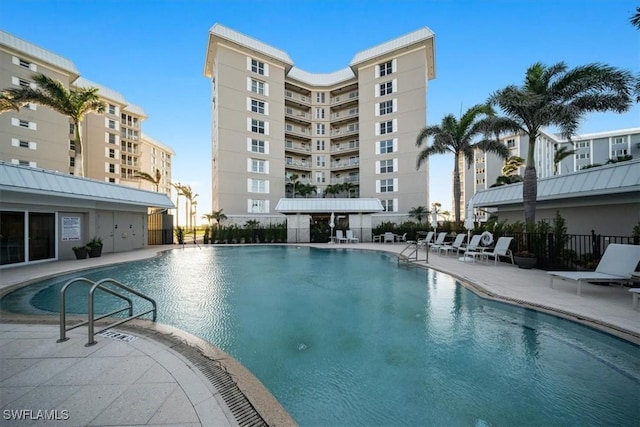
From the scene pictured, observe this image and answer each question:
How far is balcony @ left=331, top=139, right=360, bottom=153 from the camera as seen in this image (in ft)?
127

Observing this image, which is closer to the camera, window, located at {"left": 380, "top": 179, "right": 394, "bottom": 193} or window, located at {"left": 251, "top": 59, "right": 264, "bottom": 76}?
window, located at {"left": 251, "top": 59, "right": 264, "bottom": 76}

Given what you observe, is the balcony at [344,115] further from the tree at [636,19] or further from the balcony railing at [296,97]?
the tree at [636,19]

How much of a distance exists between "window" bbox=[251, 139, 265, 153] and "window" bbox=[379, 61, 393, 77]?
59.8 ft

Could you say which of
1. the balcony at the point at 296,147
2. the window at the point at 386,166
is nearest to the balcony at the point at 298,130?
the balcony at the point at 296,147

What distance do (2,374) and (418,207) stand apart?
32.6m

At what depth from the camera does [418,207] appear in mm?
31609

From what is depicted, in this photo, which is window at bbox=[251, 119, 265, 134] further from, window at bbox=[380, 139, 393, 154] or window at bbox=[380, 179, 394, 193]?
window at bbox=[380, 179, 394, 193]

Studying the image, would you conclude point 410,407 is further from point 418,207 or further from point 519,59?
point 418,207

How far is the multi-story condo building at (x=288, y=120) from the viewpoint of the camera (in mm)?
31188

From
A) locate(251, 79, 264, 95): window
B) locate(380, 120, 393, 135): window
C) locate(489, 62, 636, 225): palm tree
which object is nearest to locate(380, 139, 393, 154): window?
locate(380, 120, 393, 135): window

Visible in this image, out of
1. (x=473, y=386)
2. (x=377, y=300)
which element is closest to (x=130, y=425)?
(x=473, y=386)

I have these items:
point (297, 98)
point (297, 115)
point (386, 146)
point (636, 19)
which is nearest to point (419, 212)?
point (386, 146)

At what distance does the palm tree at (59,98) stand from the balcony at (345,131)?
2793 centimetres

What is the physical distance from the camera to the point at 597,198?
1103cm
